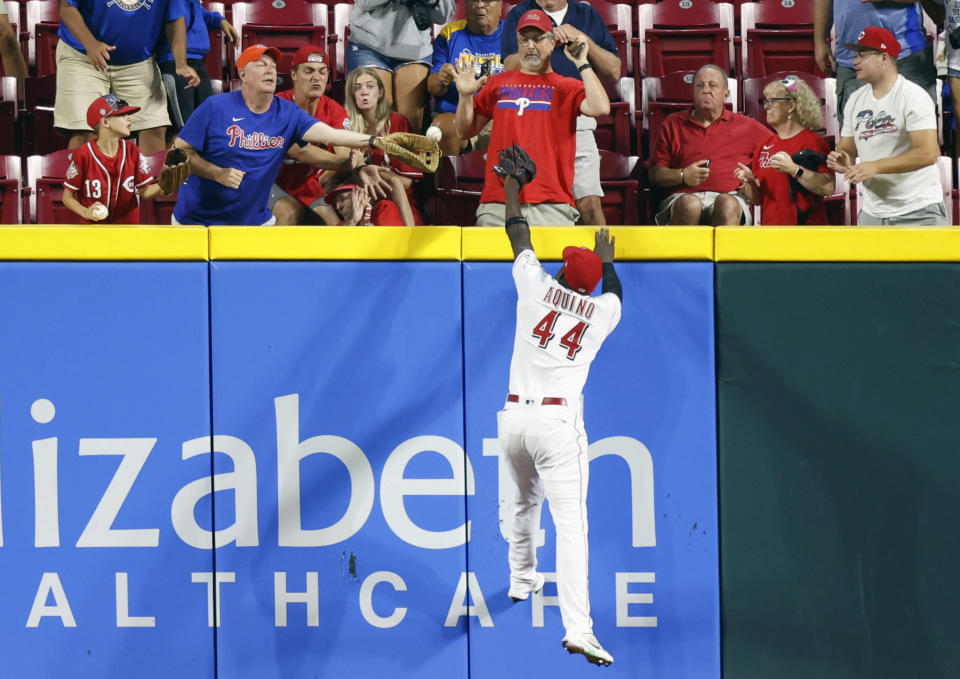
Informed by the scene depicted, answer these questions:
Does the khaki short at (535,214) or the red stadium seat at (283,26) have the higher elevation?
the red stadium seat at (283,26)

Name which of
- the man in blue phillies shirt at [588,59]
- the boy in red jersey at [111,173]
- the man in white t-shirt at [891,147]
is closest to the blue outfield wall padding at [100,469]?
the boy in red jersey at [111,173]

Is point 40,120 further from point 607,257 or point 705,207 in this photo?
point 607,257

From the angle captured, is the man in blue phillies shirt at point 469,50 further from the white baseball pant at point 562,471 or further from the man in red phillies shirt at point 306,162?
the white baseball pant at point 562,471

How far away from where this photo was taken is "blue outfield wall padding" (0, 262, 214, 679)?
523 centimetres

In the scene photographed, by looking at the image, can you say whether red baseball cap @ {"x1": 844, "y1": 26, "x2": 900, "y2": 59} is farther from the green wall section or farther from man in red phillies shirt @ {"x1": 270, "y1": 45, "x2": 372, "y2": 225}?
man in red phillies shirt @ {"x1": 270, "y1": 45, "x2": 372, "y2": 225}

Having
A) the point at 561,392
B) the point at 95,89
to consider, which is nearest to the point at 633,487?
the point at 561,392

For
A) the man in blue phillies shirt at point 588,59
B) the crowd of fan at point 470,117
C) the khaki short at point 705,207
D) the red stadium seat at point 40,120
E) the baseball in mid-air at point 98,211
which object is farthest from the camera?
the red stadium seat at point 40,120

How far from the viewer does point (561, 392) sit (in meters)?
5.00

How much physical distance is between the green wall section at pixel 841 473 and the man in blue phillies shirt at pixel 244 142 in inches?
98.2

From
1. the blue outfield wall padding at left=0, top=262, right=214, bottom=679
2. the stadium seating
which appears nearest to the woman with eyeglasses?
the stadium seating

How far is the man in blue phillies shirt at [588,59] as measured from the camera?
666cm

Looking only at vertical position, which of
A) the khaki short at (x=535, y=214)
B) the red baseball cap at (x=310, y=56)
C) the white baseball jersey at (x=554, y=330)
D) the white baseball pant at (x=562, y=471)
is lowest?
the white baseball pant at (x=562, y=471)

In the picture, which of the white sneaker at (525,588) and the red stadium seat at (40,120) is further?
the red stadium seat at (40,120)

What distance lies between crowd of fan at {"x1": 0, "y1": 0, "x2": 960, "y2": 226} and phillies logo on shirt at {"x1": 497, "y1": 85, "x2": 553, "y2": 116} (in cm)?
1
